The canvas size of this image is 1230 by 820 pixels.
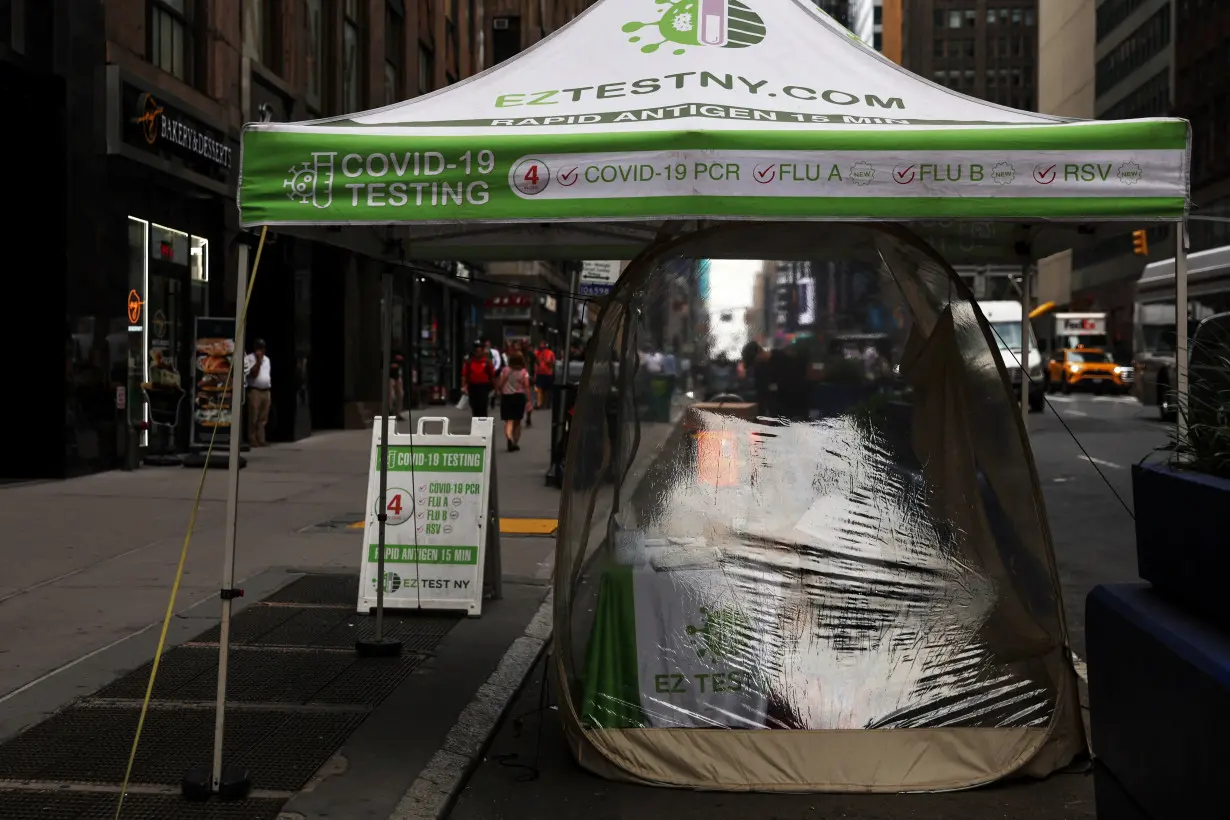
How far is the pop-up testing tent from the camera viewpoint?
4672 millimetres

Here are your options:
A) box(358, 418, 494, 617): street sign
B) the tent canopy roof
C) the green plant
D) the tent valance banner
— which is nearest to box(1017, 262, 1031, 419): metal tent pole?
the tent canopy roof

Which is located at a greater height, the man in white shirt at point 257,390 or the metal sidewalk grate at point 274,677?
the man in white shirt at point 257,390

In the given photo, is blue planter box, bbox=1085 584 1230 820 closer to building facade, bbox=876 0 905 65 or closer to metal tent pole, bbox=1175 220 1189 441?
metal tent pole, bbox=1175 220 1189 441

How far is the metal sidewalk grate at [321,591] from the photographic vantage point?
27.6 feet

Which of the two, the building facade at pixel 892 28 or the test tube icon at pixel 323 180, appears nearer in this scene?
the test tube icon at pixel 323 180

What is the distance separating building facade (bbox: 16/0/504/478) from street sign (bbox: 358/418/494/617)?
148cm

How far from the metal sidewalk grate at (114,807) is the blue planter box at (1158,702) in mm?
2697

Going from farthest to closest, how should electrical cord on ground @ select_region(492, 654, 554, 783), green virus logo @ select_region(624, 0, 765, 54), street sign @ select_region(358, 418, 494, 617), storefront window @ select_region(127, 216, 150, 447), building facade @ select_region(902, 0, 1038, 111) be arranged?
1. building facade @ select_region(902, 0, 1038, 111)
2. storefront window @ select_region(127, 216, 150, 447)
3. street sign @ select_region(358, 418, 494, 617)
4. green virus logo @ select_region(624, 0, 765, 54)
5. electrical cord on ground @ select_region(492, 654, 554, 783)

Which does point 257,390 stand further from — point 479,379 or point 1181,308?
point 1181,308

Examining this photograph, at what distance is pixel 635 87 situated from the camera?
5449 mm

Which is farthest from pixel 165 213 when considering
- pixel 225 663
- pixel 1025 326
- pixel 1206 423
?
pixel 1206 423

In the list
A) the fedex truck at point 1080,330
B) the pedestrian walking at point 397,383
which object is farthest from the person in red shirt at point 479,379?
the fedex truck at point 1080,330

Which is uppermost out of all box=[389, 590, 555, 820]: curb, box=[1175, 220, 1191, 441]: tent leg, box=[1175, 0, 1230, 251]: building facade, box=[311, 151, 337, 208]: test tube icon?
box=[1175, 0, 1230, 251]: building facade

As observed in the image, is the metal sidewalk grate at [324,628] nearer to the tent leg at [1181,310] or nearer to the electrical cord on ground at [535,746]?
the electrical cord on ground at [535,746]
